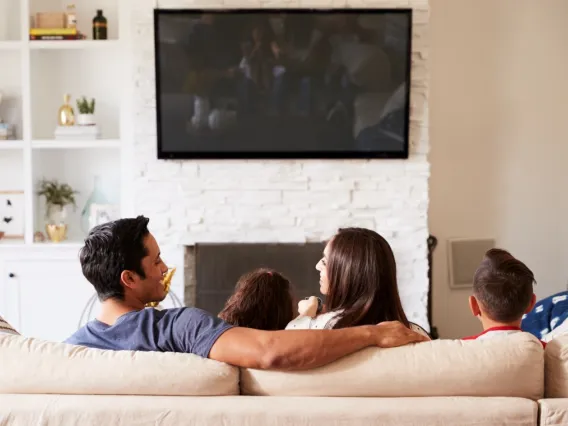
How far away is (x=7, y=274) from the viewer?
4.55m

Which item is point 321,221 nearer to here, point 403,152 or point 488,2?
point 403,152

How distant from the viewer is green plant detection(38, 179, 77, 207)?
185 inches

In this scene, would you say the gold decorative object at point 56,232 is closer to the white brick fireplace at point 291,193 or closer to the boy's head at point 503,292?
the white brick fireplace at point 291,193

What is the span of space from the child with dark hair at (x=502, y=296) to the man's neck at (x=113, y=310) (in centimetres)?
92

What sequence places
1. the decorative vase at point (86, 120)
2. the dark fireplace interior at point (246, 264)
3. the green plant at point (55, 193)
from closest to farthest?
the dark fireplace interior at point (246, 264) < the decorative vase at point (86, 120) < the green plant at point (55, 193)

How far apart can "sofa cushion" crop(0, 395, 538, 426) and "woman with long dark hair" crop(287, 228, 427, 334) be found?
37cm

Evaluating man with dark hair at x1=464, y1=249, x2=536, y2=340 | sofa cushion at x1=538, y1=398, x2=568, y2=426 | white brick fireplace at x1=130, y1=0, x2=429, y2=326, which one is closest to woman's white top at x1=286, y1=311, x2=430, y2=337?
man with dark hair at x1=464, y1=249, x2=536, y2=340

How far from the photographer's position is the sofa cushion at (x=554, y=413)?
1.71 meters

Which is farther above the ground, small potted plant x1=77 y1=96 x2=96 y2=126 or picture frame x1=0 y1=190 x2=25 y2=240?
small potted plant x1=77 y1=96 x2=96 y2=126

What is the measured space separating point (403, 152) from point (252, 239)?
0.96m

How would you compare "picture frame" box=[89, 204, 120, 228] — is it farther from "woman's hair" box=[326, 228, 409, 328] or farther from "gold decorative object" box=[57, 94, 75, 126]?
"woman's hair" box=[326, 228, 409, 328]

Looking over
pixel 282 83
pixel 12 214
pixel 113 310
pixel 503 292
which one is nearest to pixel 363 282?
pixel 503 292

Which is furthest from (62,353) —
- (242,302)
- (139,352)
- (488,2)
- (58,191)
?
(488,2)

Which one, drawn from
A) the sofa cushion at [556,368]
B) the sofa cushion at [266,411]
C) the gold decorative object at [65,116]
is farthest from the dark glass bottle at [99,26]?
the sofa cushion at [556,368]
